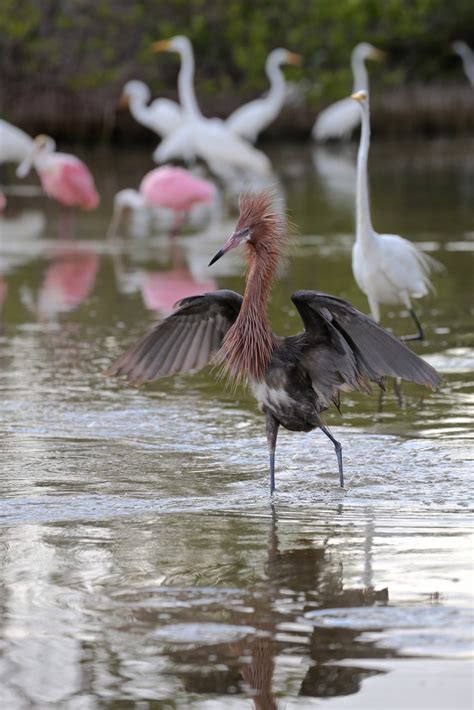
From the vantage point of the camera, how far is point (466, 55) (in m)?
32.5

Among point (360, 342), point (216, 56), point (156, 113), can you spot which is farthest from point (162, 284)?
point (216, 56)

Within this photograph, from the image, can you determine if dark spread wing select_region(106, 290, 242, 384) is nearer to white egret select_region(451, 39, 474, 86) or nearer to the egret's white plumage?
the egret's white plumage

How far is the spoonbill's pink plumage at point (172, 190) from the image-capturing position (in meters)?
15.0

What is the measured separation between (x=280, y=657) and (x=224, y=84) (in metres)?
29.0

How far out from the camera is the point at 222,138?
1991 cm

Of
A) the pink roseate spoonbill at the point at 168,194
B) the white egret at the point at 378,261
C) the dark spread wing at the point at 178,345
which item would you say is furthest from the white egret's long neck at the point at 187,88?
the dark spread wing at the point at 178,345

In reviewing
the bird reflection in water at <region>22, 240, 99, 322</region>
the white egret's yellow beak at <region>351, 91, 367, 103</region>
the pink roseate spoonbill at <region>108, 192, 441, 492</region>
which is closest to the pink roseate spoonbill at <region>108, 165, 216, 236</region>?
the bird reflection in water at <region>22, 240, 99, 322</region>

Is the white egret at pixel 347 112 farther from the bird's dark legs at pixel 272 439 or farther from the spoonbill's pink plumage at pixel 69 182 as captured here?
the bird's dark legs at pixel 272 439

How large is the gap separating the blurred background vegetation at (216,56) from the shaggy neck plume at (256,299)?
2296 cm

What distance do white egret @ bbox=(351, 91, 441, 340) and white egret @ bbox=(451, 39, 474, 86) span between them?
2444 cm

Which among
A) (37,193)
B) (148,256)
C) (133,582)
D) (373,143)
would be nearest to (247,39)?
(373,143)

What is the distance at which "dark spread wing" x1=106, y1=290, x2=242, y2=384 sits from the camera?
6113 millimetres

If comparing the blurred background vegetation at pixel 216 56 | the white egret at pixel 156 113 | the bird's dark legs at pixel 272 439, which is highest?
the blurred background vegetation at pixel 216 56

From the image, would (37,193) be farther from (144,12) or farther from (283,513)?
(283,513)
